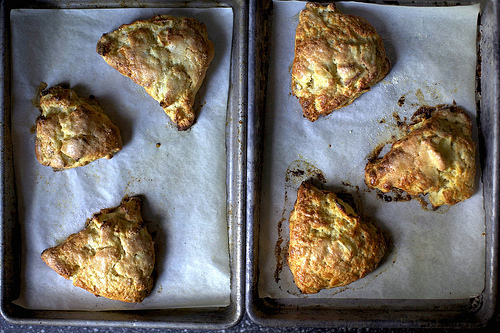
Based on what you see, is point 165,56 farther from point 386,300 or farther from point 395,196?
point 386,300

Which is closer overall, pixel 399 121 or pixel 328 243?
pixel 328 243

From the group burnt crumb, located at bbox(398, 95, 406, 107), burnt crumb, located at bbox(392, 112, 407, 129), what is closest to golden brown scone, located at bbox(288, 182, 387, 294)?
burnt crumb, located at bbox(392, 112, 407, 129)

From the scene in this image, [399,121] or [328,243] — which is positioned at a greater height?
[399,121]

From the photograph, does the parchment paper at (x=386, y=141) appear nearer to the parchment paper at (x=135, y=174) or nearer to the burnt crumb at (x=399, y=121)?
the burnt crumb at (x=399, y=121)

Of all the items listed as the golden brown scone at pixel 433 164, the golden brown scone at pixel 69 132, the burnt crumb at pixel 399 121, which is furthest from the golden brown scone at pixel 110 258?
the burnt crumb at pixel 399 121

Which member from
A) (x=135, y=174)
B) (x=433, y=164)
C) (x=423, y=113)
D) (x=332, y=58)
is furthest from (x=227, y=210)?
(x=423, y=113)

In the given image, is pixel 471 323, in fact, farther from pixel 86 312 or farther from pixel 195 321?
pixel 86 312
